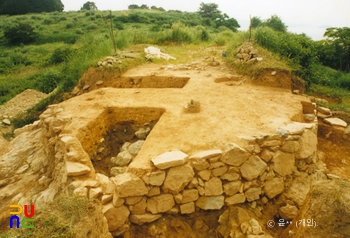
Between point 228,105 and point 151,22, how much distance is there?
21057mm

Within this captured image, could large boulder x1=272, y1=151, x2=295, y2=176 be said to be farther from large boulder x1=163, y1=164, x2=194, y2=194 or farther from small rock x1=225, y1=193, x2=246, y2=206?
large boulder x1=163, y1=164, x2=194, y2=194

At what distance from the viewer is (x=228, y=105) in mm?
5367

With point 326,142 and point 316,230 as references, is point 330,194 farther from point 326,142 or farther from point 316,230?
point 326,142

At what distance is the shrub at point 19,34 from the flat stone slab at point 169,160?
22534 mm

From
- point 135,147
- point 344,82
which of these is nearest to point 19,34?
point 135,147

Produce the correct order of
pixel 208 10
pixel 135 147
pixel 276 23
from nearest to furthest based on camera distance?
1. pixel 135 147
2. pixel 276 23
3. pixel 208 10

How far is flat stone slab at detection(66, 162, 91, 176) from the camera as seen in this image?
360cm

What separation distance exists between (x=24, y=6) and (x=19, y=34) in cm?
1377

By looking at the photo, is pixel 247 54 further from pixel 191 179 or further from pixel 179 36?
pixel 179 36

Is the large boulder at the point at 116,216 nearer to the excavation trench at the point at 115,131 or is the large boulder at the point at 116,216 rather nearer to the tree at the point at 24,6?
the excavation trench at the point at 115,131

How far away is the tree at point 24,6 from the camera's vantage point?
3148cm

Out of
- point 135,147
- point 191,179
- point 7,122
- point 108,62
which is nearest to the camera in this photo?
point 191,179

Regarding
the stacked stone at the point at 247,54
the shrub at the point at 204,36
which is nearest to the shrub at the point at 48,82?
the shrub at the point at 204,36

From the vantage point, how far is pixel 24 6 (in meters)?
31.8
